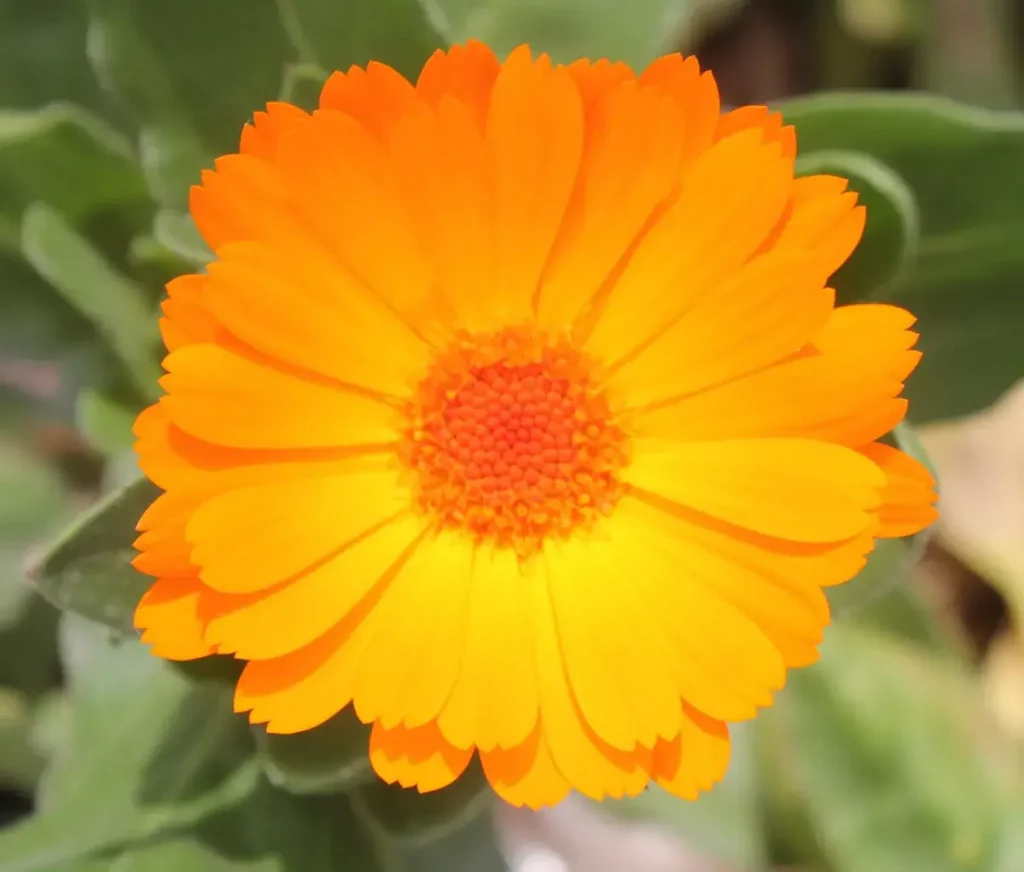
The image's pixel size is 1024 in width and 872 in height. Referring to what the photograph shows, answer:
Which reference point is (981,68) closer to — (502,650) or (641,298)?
(641,298)

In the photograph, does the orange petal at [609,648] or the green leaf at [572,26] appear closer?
the orange petal at [609,648]

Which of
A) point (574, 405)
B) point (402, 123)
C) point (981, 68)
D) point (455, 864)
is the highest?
point (402, 123)

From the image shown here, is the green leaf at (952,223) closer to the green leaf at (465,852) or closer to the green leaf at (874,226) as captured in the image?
the green leaf at (874,226)

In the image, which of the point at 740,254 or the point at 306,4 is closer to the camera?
the point at 740,254

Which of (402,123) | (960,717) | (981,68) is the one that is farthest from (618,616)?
(981,68)

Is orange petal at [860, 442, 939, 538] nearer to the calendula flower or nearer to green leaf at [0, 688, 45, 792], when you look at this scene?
the calendula flower

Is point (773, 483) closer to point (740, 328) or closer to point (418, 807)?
point (740, 328)

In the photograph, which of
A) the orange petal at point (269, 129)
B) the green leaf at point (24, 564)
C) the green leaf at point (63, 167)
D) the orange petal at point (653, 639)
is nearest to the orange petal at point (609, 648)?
the orange petal at point (653, 639)
